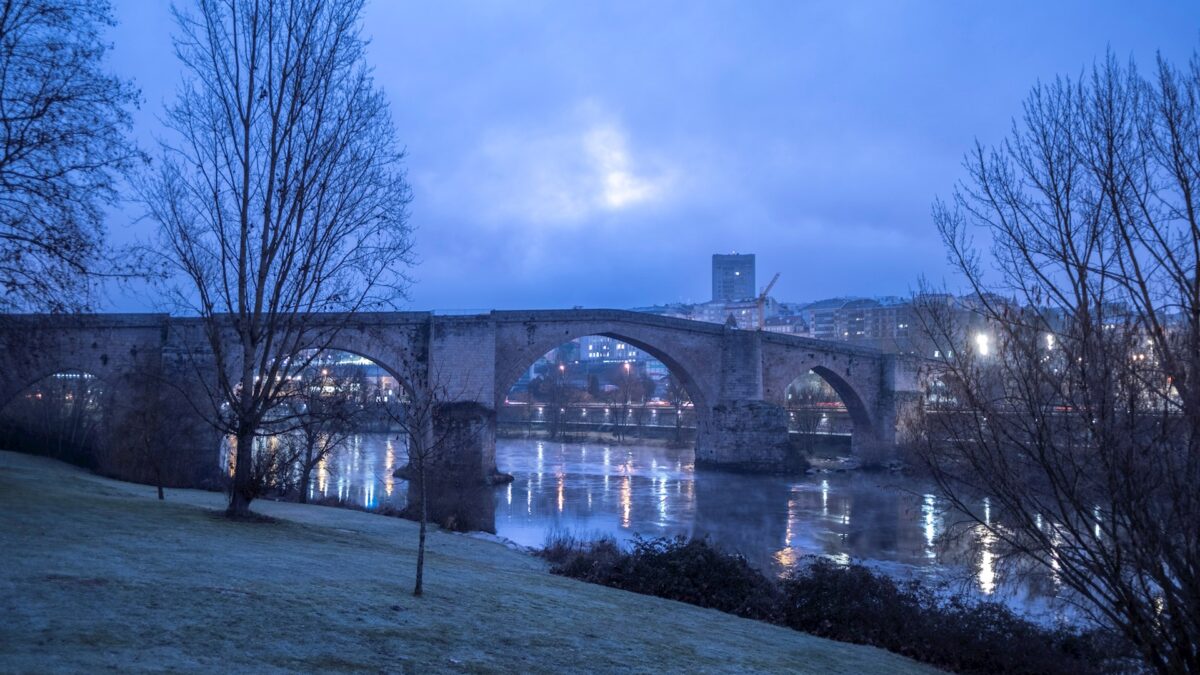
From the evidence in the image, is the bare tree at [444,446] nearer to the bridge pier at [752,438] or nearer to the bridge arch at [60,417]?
the bridge arch at [60,417]

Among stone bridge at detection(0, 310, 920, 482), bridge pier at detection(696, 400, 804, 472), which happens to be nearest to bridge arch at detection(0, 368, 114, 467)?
stone bridge at detection(0, 310, 920, 482)

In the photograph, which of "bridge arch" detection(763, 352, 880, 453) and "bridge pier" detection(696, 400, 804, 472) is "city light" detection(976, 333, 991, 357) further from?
"bridge arch" detection(763, 352, 880, 453)

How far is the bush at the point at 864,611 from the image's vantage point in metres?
6.96

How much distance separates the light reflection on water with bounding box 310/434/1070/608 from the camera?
1584cm

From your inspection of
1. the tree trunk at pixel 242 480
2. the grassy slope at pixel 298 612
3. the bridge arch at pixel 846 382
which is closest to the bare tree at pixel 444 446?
the tree trunk at pixel 242 480

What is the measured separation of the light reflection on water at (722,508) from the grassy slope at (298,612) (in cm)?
540

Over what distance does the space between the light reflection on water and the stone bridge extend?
2.26 meters

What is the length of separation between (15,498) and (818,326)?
107 m

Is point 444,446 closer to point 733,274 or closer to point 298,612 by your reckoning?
point 298,612

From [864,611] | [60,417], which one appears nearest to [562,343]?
[60,417]

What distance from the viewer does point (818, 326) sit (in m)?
109

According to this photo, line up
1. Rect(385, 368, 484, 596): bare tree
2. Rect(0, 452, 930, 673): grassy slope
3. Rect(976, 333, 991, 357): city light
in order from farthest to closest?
Rect(385, 368, 484, 596): bare tree
Rect(976, 333, 991, 357): city light
Rect(0, 452, 930, 673): grassy slope

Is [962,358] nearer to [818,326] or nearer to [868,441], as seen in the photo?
[868,441]

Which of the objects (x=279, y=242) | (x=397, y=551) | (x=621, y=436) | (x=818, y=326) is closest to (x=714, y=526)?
(x=397, y=551)
